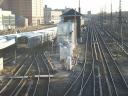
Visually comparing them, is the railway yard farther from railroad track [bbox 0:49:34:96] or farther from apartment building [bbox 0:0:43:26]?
apartment building [bbox 0:0:43:26]

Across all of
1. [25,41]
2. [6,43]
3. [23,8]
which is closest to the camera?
[6,43]

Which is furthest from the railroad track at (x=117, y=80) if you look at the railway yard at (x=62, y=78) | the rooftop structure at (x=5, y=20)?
the rooftop structure at (x=5, y=20)

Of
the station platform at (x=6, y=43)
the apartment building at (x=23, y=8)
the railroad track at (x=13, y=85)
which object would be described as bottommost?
the railroad track at (x=13, y=85)

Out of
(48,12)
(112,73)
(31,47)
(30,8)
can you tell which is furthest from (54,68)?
(48,12)

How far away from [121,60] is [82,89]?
1232cm

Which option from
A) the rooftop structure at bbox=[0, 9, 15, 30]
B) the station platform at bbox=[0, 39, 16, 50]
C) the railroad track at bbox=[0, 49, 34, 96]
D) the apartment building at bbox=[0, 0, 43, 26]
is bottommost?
the railroad track at bbox=[0, 49, 34, 96]

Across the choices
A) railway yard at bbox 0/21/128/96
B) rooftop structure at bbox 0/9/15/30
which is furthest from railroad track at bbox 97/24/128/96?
rooftop structure at bbox 0/9/15/30

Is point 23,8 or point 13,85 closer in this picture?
point 13,85

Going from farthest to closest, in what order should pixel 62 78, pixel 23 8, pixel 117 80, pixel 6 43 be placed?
1. pixel 23 8
2. pixel 6 43
3. pixel 62 78
4. pixel 117 80

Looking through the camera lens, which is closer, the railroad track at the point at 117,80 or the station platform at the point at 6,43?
the railroad track at the point at 117,80

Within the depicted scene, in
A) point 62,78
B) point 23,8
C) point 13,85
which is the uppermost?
point 23,8

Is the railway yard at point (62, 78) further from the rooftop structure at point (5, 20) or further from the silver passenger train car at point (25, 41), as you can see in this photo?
the rooftop structure at point (5, 20)

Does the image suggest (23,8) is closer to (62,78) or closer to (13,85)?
(62,78)

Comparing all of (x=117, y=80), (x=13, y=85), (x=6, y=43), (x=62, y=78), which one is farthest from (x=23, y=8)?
(x=13, y=85)
